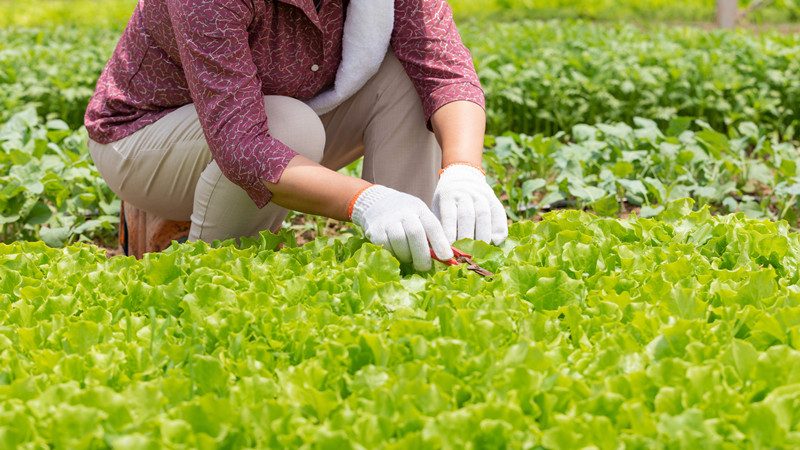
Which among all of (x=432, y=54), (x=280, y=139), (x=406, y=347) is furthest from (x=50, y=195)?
(x=406, y=347)

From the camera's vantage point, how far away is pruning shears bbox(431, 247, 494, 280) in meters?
1.89

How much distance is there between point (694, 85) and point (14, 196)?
3.84 metres

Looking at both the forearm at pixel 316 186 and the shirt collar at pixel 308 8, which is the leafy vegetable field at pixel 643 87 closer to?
the shirt collar at pixel 308 8

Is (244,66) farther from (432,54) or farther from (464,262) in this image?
(464,262)

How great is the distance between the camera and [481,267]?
1.95 meters

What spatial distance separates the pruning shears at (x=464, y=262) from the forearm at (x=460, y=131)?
0.38 meters

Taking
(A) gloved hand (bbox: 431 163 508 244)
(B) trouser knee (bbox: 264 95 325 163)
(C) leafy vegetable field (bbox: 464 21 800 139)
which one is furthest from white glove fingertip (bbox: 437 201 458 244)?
(C) leafy vegetable field (bbox: 464 21 800 139)

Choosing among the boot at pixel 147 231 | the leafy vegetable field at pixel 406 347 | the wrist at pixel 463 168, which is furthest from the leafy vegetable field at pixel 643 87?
the leafy vegetable field at pixel 406 347

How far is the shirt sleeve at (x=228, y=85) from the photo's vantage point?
6.73ft

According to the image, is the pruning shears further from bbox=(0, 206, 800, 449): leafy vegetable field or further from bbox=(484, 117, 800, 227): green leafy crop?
bbox=(484, 117, 800, 227): green leafy crop

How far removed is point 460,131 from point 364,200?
1.50 feet

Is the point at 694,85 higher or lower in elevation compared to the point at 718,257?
lower

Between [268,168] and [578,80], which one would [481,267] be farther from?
[578,80]

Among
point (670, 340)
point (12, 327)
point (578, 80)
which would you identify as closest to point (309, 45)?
point (12, 327)
